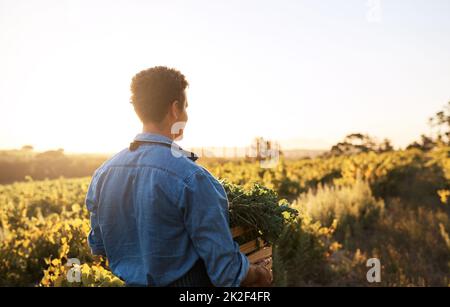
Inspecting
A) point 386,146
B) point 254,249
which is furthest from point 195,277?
point 386,146

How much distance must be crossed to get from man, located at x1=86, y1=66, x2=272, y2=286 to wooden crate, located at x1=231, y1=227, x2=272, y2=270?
27 centimetres

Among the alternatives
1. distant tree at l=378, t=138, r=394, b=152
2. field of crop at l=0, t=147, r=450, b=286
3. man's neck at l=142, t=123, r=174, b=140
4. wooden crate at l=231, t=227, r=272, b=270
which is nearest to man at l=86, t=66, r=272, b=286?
man's neck at l=142, t=123, r=174, b=140

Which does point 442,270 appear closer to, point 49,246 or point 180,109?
point 49,246

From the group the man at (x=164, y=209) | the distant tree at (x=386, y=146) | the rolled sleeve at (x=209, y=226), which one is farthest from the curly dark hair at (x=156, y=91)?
the distant tree at (x=386, y=146)

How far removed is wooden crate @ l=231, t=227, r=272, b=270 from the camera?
103 inches

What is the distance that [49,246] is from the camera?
258 inches

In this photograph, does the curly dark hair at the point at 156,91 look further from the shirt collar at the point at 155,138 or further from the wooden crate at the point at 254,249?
the wooden crate at the point at 254,249

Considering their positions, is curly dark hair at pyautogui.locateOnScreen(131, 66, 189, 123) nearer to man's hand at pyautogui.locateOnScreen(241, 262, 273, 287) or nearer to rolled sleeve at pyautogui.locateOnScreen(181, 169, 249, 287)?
rolled sleeve at pyautogui.locateOnScreen(181, 169, 249, 287)

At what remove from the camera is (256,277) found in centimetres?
228

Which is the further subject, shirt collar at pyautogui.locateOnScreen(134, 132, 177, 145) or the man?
shirt collar at pyautogui.locateOnScreen(134, 132, 177, 145)

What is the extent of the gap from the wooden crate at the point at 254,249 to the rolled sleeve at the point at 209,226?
1.72 feet

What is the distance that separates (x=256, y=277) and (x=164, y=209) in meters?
0.60

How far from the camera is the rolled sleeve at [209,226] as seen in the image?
1.98 meters

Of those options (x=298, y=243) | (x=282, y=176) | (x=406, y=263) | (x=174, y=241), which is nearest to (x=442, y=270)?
(x=406, y=263)
